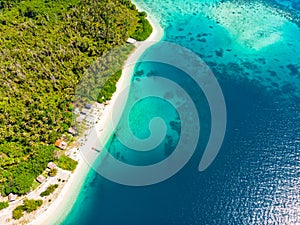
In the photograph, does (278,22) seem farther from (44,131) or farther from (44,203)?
(44,203)

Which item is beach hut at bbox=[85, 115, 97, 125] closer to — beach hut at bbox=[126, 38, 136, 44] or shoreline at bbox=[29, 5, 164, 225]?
shoreline at bbox=[29, 5, 164, 225]

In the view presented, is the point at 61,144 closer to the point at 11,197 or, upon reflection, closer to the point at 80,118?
the point at 80,118

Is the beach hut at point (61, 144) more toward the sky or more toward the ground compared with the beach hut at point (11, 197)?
more toward the sky

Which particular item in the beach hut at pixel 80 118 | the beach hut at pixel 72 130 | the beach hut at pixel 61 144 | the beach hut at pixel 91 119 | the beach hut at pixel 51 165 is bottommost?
the beach hut at pixel 51 165

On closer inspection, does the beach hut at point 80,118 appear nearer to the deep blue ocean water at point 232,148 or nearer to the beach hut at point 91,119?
the beach hut at point 91,119

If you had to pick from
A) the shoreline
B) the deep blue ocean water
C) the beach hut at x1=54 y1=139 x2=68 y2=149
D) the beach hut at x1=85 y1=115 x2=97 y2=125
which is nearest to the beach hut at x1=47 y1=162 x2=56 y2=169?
the shoreline

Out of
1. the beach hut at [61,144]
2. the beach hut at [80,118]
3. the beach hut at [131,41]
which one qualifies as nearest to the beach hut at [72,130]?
the beach hut at [80,118]

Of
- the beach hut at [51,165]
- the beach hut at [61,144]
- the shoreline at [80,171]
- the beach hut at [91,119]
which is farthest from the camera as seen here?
the beach hut at [91,119]

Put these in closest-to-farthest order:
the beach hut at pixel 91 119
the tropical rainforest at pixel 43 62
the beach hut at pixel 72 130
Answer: the tropical rainforest at pixel 43 62, the beach hut at pixel 72 130, the beach hut at pixel 91 119

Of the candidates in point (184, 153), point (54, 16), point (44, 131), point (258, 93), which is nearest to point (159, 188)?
point (184, 153)
